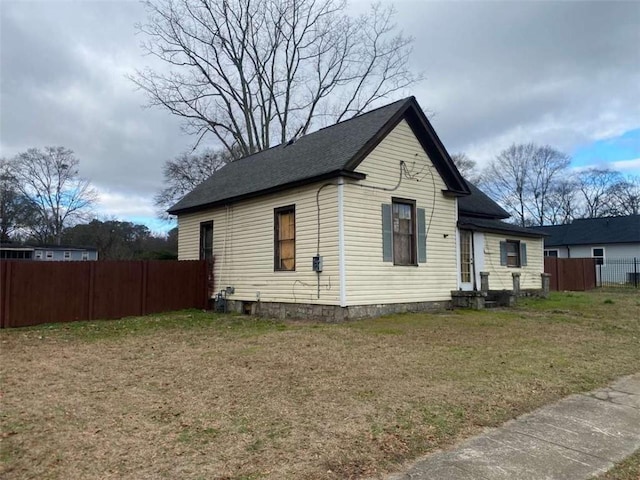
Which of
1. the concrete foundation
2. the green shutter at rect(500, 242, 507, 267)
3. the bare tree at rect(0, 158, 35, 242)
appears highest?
the bare tree at rect(0, 158, 35, 242)

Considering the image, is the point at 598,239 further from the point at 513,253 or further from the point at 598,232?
the point at 513,253

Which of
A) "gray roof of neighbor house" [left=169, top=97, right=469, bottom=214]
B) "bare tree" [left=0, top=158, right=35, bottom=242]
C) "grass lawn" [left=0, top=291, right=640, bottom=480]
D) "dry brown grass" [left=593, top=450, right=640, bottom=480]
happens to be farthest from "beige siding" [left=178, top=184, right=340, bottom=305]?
"bare tree" [left=0, top=158, right=35, bottom=242]

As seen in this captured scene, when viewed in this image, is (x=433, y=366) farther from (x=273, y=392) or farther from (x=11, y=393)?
(x=11, y=393)

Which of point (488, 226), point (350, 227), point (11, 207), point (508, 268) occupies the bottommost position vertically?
point (508, 268)

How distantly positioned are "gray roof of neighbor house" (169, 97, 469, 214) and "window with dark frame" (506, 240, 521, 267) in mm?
4627

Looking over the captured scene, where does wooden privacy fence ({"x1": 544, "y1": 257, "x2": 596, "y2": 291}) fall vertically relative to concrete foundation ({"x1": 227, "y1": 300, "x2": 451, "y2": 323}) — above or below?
above

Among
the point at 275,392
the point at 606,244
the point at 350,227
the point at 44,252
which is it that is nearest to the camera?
the point at 275,392

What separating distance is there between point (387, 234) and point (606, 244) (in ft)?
85.2

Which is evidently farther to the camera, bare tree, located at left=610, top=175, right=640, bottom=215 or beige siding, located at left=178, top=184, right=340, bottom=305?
bare tree, located at left=610, top=175, right=640, bottom=215

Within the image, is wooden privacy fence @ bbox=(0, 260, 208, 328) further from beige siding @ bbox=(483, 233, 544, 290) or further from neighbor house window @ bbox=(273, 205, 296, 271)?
beige siding @ bbox=(483, 233, 544, 290)

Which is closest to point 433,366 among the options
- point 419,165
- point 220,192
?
point 419,165

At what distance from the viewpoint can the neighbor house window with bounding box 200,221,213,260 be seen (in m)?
15.8

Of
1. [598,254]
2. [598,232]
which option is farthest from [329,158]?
[598,232]

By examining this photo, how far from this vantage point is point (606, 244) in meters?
31.2
